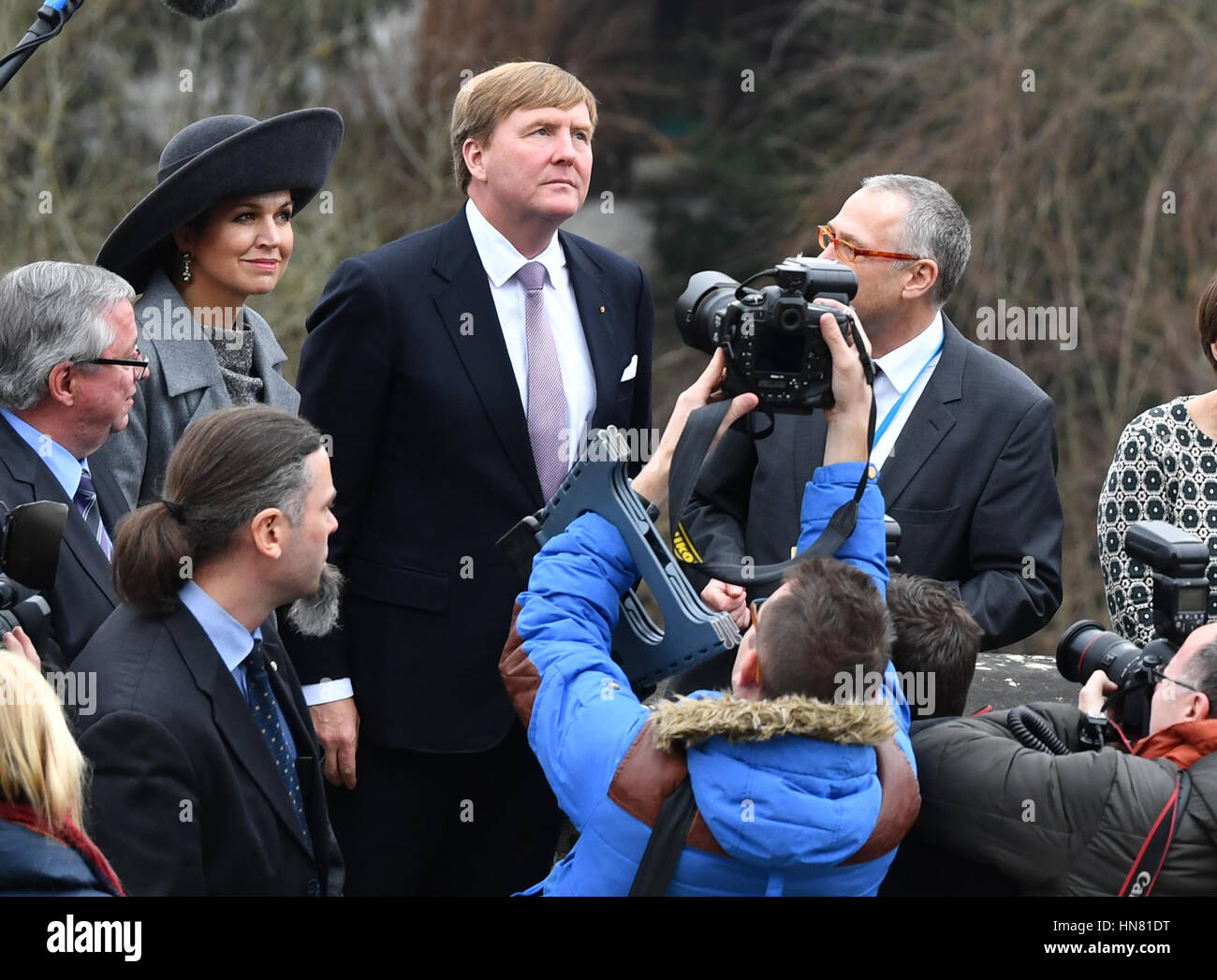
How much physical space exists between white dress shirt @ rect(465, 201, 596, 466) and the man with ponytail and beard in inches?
28.8

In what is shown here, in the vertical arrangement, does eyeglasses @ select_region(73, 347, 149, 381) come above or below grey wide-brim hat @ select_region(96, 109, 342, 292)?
below

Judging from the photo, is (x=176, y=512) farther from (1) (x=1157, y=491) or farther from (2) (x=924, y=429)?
(1) (x=1157, y=491)

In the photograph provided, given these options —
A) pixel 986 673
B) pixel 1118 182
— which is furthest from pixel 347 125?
pixel 986 673

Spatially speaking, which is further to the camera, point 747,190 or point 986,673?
point 747,190

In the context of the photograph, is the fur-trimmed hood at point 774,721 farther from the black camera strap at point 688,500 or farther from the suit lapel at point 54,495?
the suit lapel at point 54,495

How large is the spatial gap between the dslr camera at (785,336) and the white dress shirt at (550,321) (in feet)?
2.03

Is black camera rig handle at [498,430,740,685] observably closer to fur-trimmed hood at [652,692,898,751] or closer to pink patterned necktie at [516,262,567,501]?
fur-trimmed hood at [652,692,898,751]

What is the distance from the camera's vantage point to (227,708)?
2.60 metres

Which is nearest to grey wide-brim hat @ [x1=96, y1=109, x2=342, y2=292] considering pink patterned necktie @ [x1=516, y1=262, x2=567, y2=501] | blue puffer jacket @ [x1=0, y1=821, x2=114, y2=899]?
pink patterned necktie @ [x1=516, y1=262, x2=567, y2=501]

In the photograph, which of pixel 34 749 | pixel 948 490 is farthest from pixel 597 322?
pixel 34 749

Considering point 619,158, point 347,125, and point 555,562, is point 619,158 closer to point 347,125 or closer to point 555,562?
point 347,125

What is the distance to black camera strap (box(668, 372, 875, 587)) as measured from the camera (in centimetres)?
260
